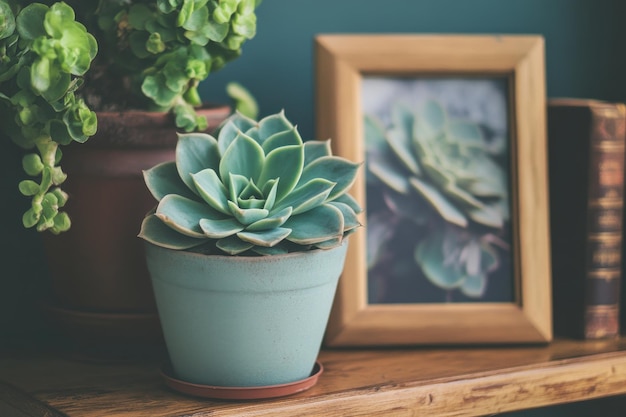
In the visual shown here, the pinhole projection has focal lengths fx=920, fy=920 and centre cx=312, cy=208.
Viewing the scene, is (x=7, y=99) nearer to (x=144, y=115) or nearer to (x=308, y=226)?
(x=144, y=115)

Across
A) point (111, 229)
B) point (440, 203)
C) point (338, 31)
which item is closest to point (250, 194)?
point (111, 229)

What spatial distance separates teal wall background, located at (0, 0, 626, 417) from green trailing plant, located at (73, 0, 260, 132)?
0.16 meters

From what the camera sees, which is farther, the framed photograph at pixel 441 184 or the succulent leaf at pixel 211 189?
the framed photograph at pixel 441 184

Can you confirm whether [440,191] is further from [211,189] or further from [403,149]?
[211,189]

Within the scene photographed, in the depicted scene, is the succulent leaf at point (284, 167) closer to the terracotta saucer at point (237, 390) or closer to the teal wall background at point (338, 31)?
the terracotta saucer at point (237, 390)

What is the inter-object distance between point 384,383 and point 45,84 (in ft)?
1.30

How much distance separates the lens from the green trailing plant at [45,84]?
706mm

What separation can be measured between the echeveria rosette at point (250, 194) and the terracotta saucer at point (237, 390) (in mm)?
120

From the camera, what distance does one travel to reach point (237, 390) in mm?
777

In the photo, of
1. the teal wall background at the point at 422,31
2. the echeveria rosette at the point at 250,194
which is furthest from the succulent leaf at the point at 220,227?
the teal wall background at the point at 422,31

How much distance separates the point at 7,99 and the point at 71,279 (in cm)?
20

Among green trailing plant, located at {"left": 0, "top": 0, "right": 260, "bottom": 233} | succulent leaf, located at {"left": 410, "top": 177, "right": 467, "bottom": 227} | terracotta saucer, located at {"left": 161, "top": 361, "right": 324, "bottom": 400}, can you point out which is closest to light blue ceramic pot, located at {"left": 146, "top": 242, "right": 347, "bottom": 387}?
terracotta saucer, located at {"left": 161, "top": 361, "right": 324, "bottom": 400}

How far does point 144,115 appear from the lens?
85cm

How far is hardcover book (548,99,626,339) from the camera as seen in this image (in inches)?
38.9
